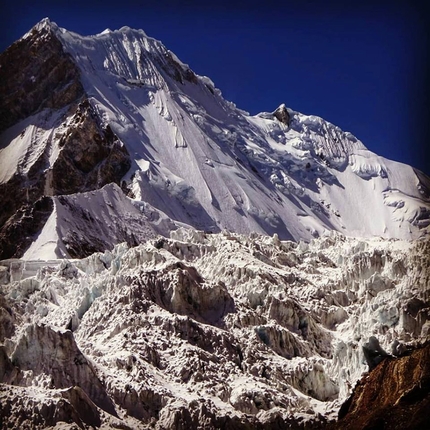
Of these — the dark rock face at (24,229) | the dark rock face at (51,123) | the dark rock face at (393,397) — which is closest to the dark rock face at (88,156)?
the dark rock face at (51,123)

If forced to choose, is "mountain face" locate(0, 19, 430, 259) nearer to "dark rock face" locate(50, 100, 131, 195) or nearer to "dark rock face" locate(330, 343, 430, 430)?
"dark rock face" locate(50, 100, 131, 195)

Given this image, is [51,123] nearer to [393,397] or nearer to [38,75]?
[38,75]

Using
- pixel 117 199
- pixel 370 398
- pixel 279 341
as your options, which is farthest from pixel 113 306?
pixel 117 199

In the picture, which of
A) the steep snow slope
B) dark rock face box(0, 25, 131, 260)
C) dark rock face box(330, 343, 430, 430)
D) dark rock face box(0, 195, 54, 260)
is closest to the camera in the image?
dark rock face box(330, 343, 430, 430)

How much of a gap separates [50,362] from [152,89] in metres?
50.8

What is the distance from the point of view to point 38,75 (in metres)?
70.6

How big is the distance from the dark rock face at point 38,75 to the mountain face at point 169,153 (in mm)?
85

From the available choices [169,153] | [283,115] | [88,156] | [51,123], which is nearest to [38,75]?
[51,123]

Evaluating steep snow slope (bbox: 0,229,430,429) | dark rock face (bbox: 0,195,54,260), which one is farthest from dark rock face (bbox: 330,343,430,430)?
dark rock face (bbox: 0,195,54,260)

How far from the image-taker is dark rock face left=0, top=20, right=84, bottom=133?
68.2 meters

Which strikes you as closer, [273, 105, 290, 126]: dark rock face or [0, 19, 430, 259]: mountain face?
[0, 19, 430, 259]: mountain face

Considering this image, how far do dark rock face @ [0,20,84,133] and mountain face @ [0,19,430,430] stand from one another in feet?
0.36

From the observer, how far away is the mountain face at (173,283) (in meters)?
23.2

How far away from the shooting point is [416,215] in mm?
65688
